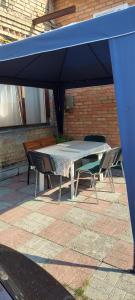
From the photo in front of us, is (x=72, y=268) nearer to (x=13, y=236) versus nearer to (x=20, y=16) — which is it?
(x=13, y=236)

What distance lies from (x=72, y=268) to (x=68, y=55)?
12.4 feet

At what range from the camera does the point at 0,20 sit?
19.4ft

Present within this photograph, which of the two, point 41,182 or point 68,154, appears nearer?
point 68,154

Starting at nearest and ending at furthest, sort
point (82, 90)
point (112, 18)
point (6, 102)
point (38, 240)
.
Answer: point (112, 18) → point (38, 240) → point (6, 102) → point (82, 90)

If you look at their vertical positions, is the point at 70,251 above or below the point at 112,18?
below

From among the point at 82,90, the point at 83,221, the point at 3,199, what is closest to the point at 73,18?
the point at 82,90

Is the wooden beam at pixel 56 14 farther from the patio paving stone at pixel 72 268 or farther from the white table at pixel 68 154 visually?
the patio paving stone at pixel 72 268

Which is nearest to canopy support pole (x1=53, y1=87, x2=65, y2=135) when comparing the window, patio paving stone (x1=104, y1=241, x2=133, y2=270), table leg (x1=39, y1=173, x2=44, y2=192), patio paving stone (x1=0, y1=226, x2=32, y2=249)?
the window

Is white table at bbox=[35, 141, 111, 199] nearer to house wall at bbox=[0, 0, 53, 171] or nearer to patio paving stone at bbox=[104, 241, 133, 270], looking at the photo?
house wall at bbox=[0, 0, 53, 171]

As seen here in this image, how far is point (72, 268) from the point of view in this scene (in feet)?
9.14

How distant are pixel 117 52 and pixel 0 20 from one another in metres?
4.40

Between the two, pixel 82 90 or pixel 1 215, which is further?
pixel 82 90

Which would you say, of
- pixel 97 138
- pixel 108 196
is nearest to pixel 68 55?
pixel 97 138

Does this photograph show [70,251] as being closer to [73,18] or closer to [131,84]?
[131,84]
